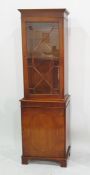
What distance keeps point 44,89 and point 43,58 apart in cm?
34

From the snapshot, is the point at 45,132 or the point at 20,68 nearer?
the point at 45,132

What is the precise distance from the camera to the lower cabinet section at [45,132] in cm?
319

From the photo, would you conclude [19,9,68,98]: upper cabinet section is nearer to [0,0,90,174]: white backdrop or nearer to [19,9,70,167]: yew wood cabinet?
[19,9,70,167]: yew wood cabinet

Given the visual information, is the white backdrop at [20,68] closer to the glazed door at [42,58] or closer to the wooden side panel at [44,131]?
the glazed door at [42,58]

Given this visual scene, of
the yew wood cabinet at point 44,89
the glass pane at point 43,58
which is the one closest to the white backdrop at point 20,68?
the yew wood cabinet at point 44,89

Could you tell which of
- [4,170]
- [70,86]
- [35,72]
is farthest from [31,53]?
[4,170]

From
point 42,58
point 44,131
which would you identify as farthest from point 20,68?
point 44,131

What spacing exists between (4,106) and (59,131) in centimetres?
92

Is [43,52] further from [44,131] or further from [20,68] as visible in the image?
[44,131]

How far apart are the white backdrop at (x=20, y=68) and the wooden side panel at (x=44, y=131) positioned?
1.60ft

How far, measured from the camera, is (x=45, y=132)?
3.23m

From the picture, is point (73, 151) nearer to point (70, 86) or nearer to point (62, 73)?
point (70, 86)

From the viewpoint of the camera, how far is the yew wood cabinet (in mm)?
3154

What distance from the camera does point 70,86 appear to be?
3578 millimetres
